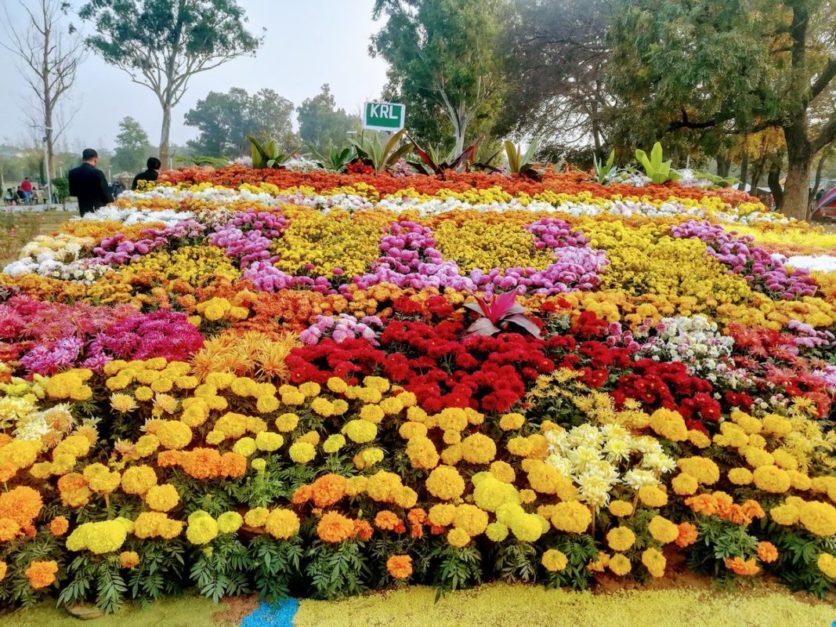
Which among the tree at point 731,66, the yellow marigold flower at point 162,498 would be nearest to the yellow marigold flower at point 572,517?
the yellow marigold flower at point 162,498

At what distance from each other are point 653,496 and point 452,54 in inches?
879

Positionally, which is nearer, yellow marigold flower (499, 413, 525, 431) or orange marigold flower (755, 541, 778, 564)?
orange marigold flower (755, 541, 778, 564)

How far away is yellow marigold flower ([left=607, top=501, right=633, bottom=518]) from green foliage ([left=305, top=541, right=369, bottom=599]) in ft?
3.01

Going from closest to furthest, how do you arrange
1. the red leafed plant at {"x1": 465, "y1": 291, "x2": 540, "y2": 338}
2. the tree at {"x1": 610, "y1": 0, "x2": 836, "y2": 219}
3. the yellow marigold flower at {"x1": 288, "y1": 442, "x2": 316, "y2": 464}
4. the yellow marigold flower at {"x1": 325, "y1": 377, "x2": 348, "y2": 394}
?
the yellow marigold flower at {"x1": 288, "y1": 442, "x2": 316, "y2": 464}
the yellow marigold flower at {"x1": 325, "y1": 377, "x2": 348, "y2": 394}
the red leafed plant at {"x1": 465, "y1": 291, "x2": 540, "y2": 338}
the tree at {"x1": 610, "y1": 0, "x2": 836, "y2": 219}

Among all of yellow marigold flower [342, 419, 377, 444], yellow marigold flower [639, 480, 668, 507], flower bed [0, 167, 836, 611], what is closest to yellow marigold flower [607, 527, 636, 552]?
flower bed [0, 167, 836, 611]

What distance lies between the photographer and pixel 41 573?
6.10ft

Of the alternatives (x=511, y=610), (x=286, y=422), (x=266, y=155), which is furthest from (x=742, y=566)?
(x=266, y=155)

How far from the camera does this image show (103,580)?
1.94 meters

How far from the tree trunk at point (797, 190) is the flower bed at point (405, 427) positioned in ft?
→ 37.7

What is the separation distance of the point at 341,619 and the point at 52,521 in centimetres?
105

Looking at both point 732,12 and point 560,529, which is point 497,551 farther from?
point 732,12

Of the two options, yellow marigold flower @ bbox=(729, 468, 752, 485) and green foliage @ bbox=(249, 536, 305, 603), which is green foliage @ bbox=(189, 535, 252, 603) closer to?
green foliage @ bbox=(249, 536, 305, 603)

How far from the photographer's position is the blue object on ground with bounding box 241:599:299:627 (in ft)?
6.38

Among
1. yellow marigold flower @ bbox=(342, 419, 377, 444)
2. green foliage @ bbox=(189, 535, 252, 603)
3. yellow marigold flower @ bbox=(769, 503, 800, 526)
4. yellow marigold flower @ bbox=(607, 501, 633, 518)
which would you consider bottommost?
green foliage @ bbox=(189, 535, 252, 603)
